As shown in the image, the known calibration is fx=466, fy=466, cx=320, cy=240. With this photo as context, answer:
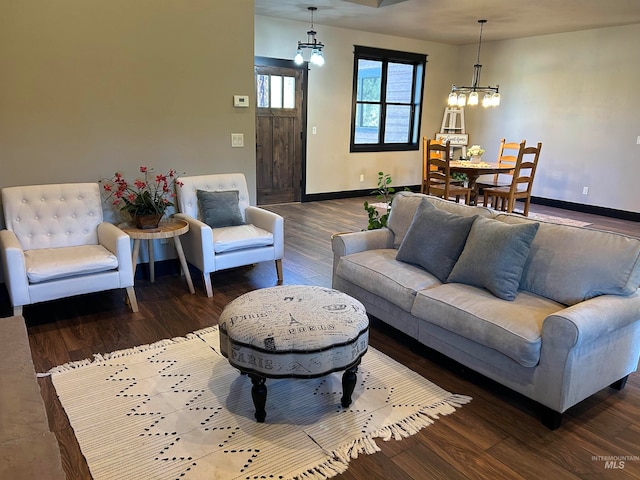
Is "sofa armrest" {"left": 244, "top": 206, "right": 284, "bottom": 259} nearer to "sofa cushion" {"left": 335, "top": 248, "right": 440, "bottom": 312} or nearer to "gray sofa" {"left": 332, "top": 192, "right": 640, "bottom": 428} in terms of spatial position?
"sofa cushion" {"left": 335, "top": 248, "right": 440, "bottom": 312}

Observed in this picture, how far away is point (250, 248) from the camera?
3.81 metres

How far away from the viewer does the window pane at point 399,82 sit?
805 cm

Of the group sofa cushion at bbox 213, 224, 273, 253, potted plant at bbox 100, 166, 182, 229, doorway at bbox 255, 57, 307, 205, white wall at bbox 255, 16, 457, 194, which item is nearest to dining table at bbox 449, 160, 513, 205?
white wall at bbox 255, 16, 457, 194

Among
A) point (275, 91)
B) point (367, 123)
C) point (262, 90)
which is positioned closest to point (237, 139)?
point (262, 90)

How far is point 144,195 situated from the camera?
11.6 feet

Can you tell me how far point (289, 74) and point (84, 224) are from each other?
423cm

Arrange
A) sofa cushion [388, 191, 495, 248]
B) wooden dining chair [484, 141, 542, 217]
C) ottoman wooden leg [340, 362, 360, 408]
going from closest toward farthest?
ottoman wooden leg [340, 362, 360, 408]
sofa cushion [388, 191, 495, 248]
wooden dining chair [484, 141, 542, 217]

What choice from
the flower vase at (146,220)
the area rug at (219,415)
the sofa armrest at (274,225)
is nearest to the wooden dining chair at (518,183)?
the sofa armrest at (274,225)

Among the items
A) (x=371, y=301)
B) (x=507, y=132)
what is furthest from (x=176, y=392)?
(x=507, y=132)

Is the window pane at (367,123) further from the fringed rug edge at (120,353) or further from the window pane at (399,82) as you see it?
the fringed rug edge at (120,353)

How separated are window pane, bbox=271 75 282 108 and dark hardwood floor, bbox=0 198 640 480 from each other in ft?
11.4

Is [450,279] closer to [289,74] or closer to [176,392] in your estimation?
[176,392]

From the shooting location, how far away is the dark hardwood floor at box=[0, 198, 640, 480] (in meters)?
1.93

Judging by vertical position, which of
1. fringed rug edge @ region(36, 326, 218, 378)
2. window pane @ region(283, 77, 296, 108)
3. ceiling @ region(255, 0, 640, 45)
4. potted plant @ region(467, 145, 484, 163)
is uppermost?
ceiling @ region(255, 0, 640, 45)
